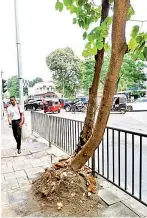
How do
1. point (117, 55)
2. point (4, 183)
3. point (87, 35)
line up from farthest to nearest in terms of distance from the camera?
point (4, 183) → point (87, 35) → point (117, 55)

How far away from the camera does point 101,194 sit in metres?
3.36

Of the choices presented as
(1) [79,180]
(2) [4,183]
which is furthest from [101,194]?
(2) [4,183]

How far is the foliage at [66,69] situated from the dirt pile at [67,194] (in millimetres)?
33793

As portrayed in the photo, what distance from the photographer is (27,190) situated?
12.0 ft

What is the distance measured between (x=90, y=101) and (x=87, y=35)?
1119mm

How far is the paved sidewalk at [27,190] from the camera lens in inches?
116

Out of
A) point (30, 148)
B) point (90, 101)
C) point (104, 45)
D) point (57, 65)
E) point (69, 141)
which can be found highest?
point (57, 65)

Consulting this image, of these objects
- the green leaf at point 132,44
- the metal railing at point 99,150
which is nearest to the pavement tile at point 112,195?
the metal railing at point 99,150

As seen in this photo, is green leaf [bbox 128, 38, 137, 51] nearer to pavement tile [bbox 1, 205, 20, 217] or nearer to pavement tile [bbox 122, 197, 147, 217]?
pavement tile [bbox 122, 197, 147, 217]

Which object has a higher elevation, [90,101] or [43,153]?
[90,101]

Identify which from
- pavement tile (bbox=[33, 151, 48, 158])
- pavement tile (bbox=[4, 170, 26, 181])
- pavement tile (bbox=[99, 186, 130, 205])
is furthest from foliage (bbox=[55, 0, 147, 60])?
pavement tile (bbox=[33, 151, 48, 158])

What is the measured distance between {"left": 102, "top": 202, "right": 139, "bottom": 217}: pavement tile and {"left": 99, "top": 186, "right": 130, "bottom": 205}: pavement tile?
4.4 inches

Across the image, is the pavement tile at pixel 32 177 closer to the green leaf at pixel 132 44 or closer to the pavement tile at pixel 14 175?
the pavement tile at pixel 14 175

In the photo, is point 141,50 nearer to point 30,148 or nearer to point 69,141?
point 69,141
